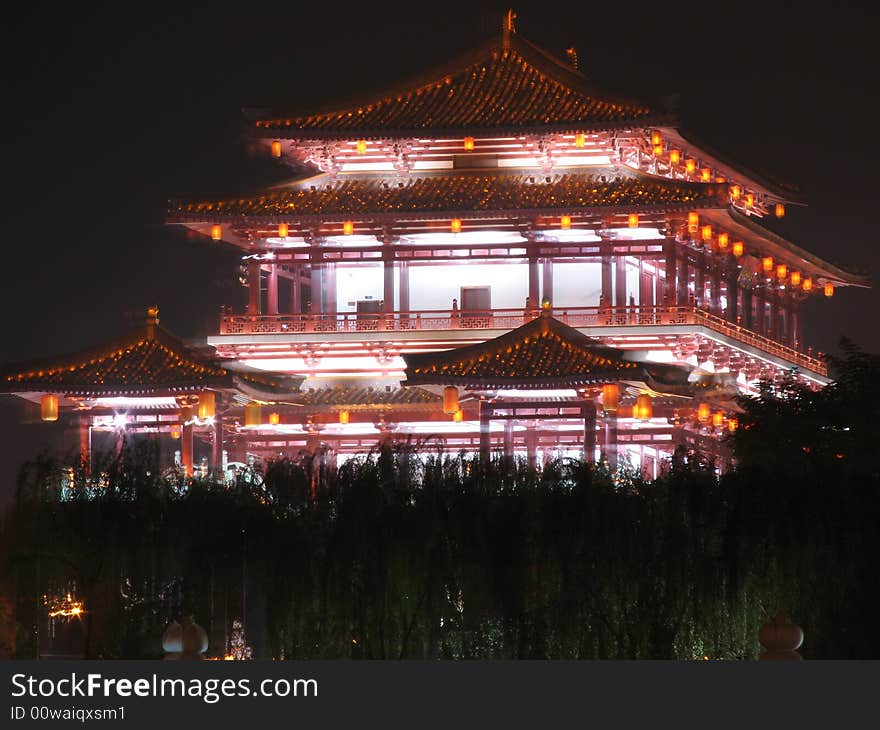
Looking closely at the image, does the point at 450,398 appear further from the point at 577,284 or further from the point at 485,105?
the point at 485,105

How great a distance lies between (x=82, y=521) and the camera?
1137 inches

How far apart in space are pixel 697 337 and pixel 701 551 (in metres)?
12.7

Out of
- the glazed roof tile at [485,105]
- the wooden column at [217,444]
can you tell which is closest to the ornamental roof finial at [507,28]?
the glazed roof tile at [485,105]

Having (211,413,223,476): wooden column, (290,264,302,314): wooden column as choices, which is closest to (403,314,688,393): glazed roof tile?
(211,413,223,476): wooden column

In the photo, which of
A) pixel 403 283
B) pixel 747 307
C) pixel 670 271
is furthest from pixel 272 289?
pixel 747 307

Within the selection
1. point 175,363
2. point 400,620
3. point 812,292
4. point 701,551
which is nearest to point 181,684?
point 400,620

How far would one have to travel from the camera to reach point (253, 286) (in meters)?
42.0

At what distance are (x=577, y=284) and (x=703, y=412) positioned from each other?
4.30m

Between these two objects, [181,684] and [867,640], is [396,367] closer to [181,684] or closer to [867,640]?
[867,640]

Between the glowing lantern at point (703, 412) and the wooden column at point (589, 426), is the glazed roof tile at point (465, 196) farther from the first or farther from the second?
the wooden column at point (589, 426)

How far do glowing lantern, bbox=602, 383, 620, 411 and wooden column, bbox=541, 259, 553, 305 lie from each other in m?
4.55

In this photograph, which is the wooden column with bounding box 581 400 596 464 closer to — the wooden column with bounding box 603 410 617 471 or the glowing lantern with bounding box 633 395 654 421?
the wooden column with bounding box 603 410 617 471

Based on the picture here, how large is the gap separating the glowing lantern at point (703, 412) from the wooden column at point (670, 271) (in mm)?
2161

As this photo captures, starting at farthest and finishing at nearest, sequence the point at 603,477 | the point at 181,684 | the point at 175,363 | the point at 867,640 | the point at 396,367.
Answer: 1. the point at 396,367
2. the point at 175,363
3. the point at 603,477
4. the point at 867,640
5. the point at 181,684
